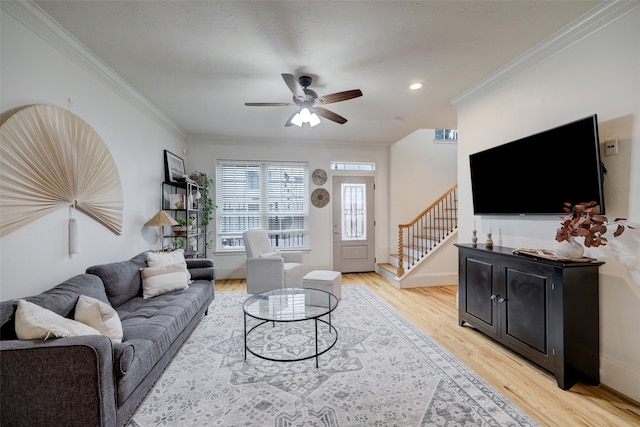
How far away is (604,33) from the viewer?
202cm

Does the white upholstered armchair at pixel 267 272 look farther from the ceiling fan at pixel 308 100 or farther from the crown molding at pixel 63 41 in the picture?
the crown molding at pixel 63 41

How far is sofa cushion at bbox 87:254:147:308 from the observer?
236 centimetres

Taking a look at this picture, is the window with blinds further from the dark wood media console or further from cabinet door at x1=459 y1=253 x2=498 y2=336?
the dark wood media console

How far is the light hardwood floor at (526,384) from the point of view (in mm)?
1697

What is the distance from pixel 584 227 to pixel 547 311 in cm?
69

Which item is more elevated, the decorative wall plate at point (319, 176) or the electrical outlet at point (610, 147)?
the decorative wall plate at point (319, 176)

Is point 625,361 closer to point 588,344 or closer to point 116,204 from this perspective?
point 588,344

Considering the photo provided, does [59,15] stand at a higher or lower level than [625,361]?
higher

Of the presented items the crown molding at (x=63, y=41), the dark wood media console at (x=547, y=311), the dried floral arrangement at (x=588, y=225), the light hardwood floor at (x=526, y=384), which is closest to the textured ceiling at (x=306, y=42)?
the crown molding at (x=63, y=41)

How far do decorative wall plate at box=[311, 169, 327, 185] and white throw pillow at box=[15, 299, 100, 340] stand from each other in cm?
439

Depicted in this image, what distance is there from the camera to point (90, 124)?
253 cm

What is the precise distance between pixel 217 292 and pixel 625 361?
15.0 feet

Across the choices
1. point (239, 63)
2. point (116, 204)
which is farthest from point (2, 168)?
point (239, 63)

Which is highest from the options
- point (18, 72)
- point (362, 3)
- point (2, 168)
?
point (362, 3)
